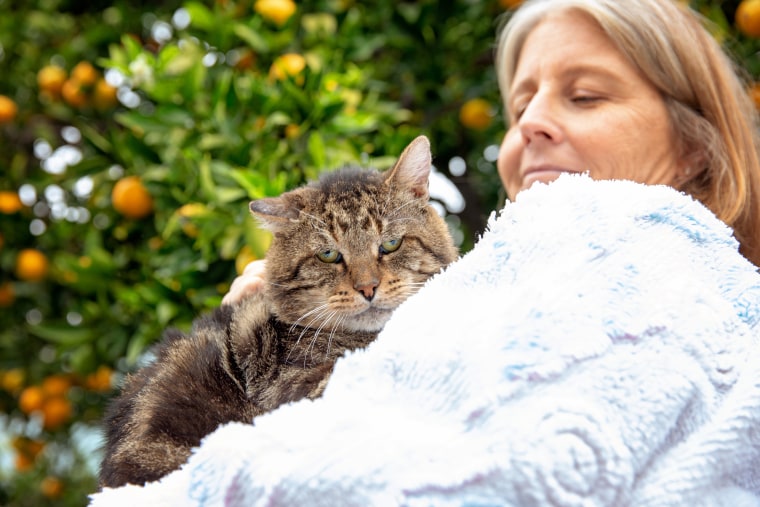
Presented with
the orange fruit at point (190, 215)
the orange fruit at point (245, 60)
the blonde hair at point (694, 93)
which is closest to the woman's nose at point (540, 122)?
the blonde hair at point (694, 93)

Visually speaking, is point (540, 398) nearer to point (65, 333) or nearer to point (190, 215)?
point (190, 215)

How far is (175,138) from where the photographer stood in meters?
2.03

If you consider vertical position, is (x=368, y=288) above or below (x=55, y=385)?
above

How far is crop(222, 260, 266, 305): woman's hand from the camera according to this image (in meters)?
1.62

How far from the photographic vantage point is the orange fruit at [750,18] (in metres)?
2.08

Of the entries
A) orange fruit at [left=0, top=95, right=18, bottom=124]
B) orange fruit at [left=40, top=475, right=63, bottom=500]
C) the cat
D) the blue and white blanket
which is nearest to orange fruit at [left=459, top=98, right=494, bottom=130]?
the cat

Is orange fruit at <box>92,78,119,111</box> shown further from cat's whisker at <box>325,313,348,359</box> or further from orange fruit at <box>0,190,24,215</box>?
cat's whisker at <box>325,313,348,359</box>

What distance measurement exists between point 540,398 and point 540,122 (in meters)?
1.05

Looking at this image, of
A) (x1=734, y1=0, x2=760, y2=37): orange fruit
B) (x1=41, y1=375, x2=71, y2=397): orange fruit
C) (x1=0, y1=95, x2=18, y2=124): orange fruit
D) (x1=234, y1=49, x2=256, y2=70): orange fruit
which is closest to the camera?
(x1=734, y1=0, x2=760, y2=37): orange fruit

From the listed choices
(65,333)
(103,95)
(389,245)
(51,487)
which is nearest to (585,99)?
(389,245)

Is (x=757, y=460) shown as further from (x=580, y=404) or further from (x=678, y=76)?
(x=678, y=76)

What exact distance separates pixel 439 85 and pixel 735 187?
137cm

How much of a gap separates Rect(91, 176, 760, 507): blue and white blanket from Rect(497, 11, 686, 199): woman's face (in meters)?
0.70

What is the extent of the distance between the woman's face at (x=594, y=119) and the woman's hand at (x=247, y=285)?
2.44 ft
